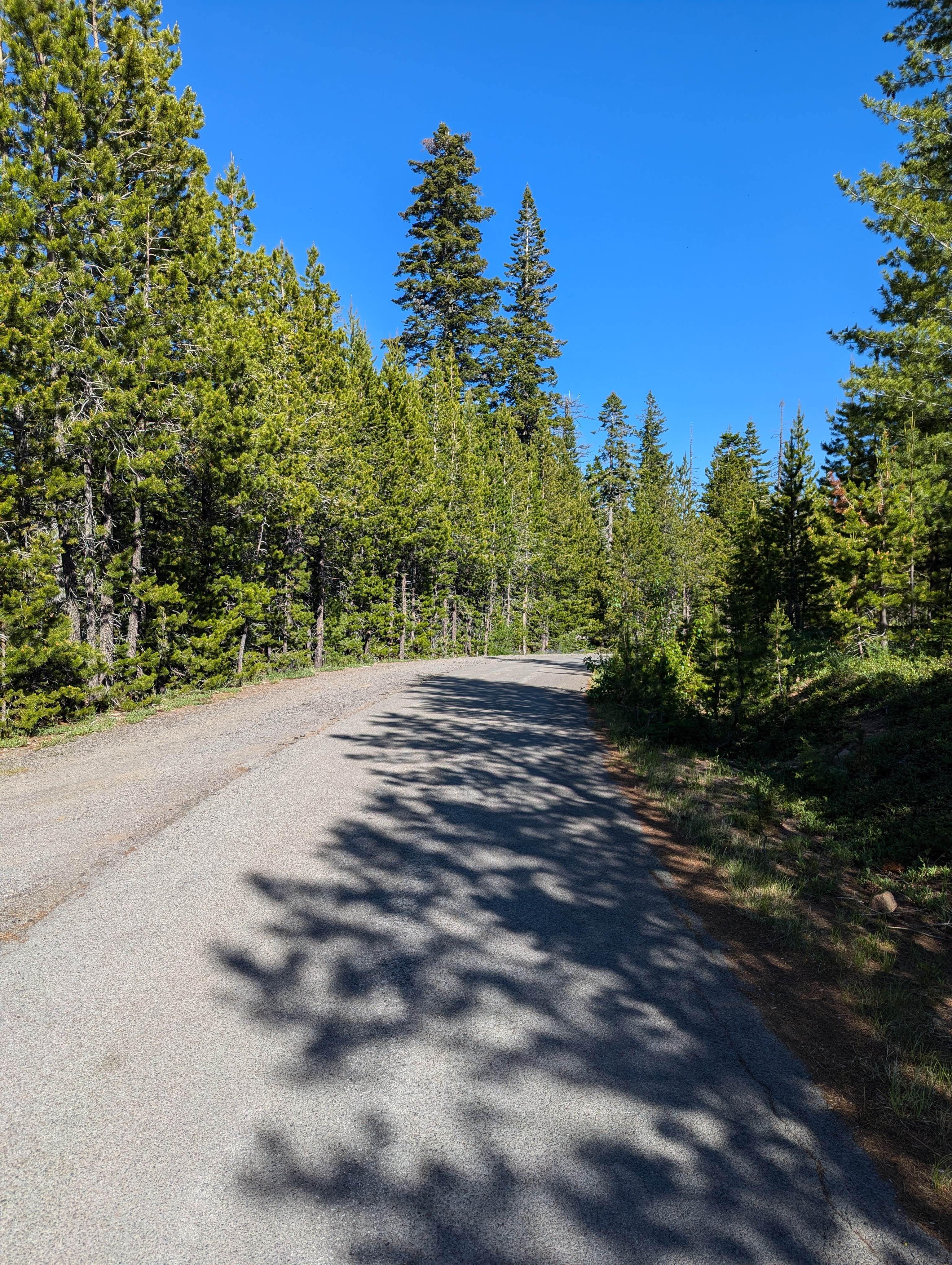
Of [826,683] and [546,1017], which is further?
[826,683]

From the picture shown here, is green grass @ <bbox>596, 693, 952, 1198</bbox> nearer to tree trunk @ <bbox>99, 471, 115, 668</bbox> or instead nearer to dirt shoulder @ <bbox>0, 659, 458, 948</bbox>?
dirt shoulder @ <bbox>0, 659, 458, 948</bbox>

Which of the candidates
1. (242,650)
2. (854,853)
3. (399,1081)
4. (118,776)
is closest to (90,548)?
(242,650)

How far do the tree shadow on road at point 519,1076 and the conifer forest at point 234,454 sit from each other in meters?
6.52

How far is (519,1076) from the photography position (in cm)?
271

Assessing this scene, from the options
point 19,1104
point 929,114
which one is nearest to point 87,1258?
point 19,1104

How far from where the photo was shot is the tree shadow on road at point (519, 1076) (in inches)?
81.6

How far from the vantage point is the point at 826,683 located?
11.0 m

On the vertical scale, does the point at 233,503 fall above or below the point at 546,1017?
above

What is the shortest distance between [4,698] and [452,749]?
7.17 metres

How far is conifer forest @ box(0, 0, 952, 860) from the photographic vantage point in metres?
10.2

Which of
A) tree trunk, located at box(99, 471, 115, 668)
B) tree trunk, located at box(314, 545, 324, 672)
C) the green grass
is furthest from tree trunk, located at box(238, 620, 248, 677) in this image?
the green grass

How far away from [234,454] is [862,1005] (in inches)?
569

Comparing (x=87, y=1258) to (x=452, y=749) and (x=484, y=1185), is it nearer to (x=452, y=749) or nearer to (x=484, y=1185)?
(x=484, y=1185)

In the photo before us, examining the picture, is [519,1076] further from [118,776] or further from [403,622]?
[403,622]
